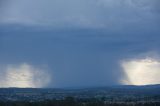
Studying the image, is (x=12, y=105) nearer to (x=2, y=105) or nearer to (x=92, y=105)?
(x=2, y=105)

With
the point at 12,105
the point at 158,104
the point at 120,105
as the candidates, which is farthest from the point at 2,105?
the point at 158,104

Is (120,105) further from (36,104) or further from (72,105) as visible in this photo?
(36,104)

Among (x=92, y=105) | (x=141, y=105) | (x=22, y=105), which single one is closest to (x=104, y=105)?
(x=92, y=105)

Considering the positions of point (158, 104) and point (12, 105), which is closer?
point (12, 105)

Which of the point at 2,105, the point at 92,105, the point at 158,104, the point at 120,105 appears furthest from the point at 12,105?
the point at 158,104

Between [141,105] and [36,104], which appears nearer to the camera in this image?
[36,104]

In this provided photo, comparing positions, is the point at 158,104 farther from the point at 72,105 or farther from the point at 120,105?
the point at 72,105
